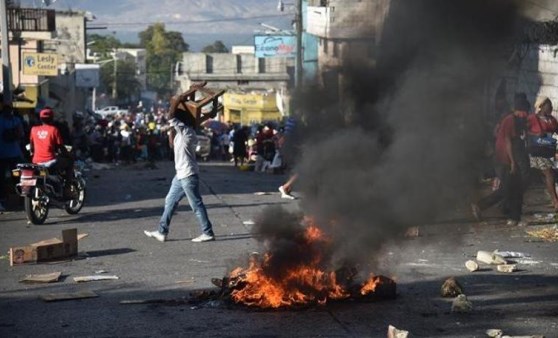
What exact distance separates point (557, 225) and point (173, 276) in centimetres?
619

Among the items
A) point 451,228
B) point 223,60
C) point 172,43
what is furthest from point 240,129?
point 172,43

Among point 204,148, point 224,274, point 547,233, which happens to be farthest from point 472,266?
point 204,148

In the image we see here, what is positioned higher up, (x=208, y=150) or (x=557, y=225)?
(x=557, y=225)

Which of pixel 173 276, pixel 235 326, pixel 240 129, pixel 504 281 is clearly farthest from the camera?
pixel 240 129

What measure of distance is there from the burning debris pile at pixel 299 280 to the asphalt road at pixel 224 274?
105 millimetres

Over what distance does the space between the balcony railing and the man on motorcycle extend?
24217 millimetres

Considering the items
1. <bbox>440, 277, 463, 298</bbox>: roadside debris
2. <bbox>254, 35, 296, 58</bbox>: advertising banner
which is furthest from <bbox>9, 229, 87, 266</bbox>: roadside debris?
<bbox>254, 35, 296, 58</bbox>: advertising banner

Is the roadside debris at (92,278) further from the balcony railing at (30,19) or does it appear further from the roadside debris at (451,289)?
the balcony railing at (30,19)

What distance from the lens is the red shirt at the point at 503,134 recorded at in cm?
1388

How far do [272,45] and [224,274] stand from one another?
35.3 meters

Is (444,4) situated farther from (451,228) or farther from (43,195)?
(43,195)

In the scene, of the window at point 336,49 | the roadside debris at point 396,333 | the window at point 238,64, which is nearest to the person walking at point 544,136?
the window at point 336,49

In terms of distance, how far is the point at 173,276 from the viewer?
1039 cm

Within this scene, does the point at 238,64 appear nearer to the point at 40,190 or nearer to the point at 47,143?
the point at 47,143
